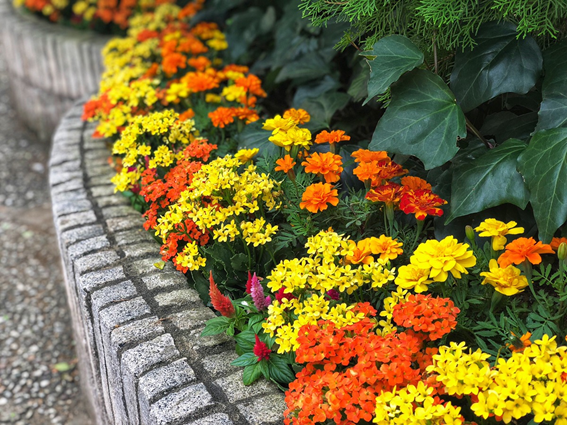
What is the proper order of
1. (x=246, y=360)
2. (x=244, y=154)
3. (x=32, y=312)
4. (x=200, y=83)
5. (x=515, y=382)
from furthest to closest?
(x=32, y=312)
(x=200, y=83)
(x=244, y=154)
(x=246, y=360)
(x=515, y=382)

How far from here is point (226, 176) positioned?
1782 mm

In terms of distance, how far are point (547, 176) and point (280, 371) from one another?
79 centimetres

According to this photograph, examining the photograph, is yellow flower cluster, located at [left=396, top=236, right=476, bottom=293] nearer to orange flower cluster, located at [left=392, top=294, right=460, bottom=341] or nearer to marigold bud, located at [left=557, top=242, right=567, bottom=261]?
orange flower cluster, located at [left=392, top=294, right=460, bottom=341]

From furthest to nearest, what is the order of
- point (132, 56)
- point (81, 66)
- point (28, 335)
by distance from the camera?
point (81, 66) → point (132, 56) → point (28, 335)

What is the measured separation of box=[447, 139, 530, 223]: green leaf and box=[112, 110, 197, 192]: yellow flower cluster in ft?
3.20

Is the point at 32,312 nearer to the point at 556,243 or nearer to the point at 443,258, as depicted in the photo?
the point at 443,258

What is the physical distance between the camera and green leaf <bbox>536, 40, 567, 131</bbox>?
1.64 metres

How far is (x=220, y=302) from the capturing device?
1624mm

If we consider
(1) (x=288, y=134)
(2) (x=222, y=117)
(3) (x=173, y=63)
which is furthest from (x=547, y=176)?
(3) (x=173, y=63)

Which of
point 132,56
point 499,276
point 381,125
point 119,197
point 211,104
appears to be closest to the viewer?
point 499,276

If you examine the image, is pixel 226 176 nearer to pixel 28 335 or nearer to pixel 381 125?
pixel 381 125

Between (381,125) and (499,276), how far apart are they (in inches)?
20.1

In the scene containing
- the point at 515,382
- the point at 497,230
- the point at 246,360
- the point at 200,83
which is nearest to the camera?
the point at 515,382

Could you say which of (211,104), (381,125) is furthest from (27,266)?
(381,125)
